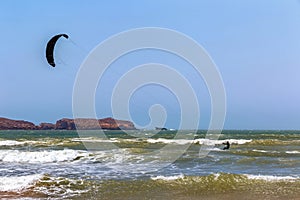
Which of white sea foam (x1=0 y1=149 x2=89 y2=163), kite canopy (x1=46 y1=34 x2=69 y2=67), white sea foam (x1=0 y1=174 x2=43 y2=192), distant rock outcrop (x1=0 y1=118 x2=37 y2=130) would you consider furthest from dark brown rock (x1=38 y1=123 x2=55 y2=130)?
white sea foam (x1=0 y1=174 x2=43 y2=192)

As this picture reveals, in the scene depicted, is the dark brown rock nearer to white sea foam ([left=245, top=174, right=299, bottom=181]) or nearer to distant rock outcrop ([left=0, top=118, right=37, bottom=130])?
distant rock outcrop ([left=0, top=118, right=37, bottom=130])

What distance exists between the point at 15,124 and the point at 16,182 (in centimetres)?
12416

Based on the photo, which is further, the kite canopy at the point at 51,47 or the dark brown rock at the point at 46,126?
the dark brown rock at the point at 46,126

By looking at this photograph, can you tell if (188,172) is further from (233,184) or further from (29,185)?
(29,185)

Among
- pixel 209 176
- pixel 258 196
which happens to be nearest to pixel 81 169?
pixel 209 176

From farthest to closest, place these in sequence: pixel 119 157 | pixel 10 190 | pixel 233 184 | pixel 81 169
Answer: pixel 119 157 → pixel 81 169 → pixel 233 184 → pixel 10 190

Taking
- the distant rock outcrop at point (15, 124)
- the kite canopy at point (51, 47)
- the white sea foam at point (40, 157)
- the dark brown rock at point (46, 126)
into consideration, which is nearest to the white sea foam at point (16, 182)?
the kite canopy at point (51, 47)

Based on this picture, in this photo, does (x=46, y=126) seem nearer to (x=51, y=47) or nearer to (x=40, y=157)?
(x=40, y=157)

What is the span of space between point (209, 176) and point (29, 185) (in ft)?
18.8

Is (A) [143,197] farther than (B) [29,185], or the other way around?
(B) [29,185]

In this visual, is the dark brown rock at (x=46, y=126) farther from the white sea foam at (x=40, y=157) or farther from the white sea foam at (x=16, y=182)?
the white sea foam at (x=16, y=182)

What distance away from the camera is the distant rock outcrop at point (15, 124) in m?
127

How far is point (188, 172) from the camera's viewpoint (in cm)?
1440

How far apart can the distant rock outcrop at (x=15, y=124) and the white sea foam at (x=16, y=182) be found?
12090cm
